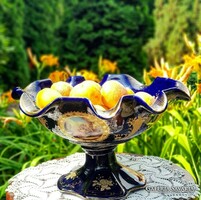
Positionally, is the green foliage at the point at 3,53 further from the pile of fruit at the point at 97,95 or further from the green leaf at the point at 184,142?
the pile of fruit at the point at 97,95

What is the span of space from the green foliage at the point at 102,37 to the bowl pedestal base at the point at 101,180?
14.5 ft

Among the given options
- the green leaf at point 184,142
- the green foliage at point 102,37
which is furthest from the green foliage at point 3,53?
the green leaf at point 184,142

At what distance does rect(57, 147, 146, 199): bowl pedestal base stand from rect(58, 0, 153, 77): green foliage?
442cm

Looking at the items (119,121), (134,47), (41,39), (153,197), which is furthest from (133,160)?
(41,39)

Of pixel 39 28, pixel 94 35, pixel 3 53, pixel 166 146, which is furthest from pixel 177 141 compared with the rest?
→ pixel 39 28

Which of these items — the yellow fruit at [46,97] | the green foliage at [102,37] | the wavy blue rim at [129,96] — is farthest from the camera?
the green foliage at [102,37]

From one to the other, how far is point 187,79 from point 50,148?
2.57 feet

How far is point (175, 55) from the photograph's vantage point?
6.26 meters

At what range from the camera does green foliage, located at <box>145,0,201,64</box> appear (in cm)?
619

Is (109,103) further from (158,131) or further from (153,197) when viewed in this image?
(158,131)

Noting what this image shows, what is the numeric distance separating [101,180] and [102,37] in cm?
472

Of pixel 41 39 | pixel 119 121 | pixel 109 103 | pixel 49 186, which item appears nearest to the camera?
pixel 119 121

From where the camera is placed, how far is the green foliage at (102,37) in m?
6.18

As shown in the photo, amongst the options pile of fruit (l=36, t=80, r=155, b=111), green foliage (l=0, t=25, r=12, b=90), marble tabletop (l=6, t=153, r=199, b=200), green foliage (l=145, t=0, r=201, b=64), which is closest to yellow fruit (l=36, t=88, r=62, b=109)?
pile of fruit (l=36, t=80, r=155, b=111)
